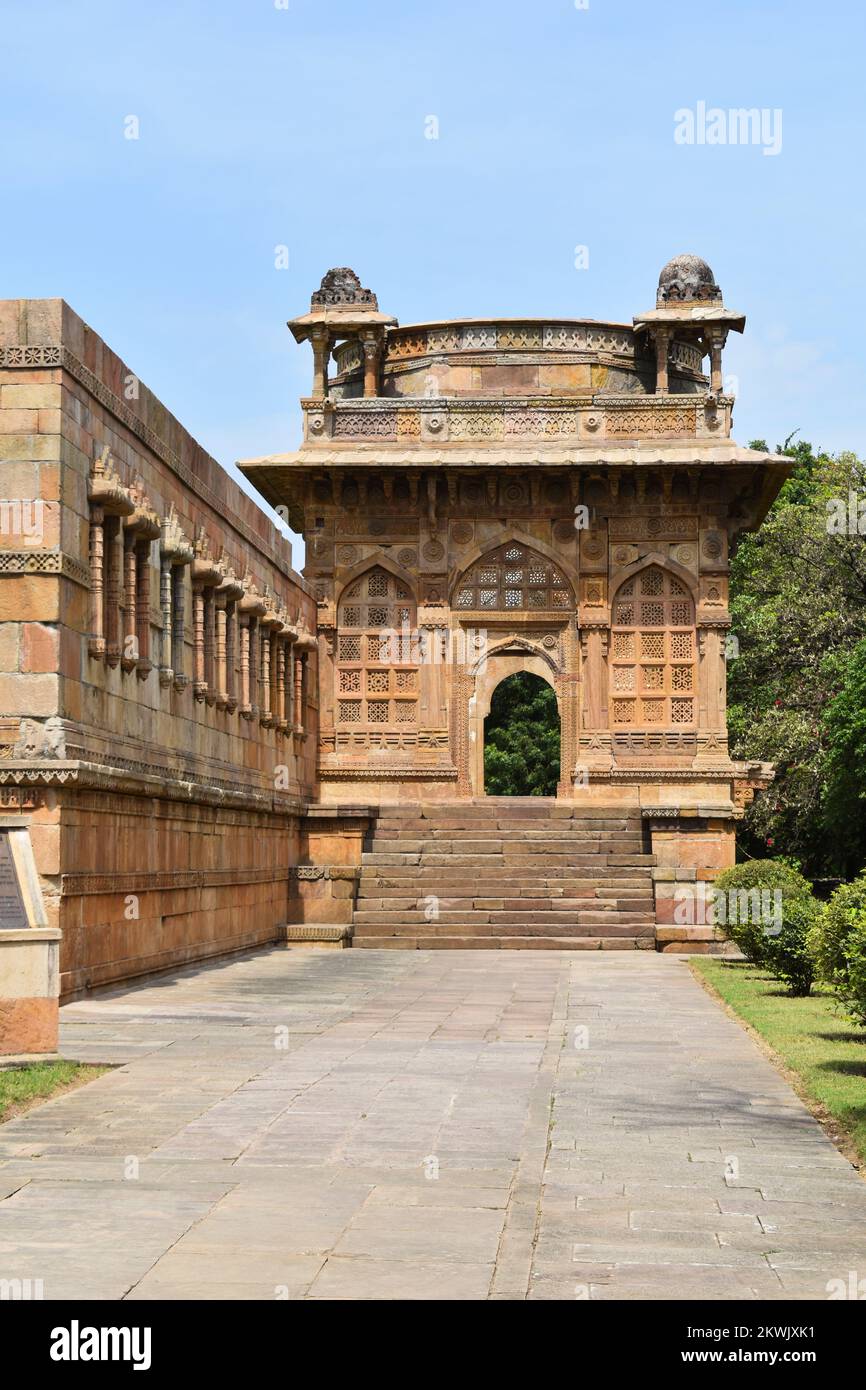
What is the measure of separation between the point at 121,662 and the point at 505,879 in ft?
29.5

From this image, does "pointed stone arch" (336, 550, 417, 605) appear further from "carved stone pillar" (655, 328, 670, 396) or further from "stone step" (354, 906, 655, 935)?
"stone step" (354, 906, 655, 935)

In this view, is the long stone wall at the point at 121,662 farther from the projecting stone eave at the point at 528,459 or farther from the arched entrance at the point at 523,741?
the arched entrance at the point at 523,741

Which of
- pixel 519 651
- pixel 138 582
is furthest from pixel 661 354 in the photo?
pixel 138 582

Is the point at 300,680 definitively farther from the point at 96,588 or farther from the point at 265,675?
the point at 96,588

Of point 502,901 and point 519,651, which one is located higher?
point 519,651

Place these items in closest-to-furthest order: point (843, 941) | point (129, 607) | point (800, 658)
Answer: point (843, 941) → point (129, 607) → point (800, 658)

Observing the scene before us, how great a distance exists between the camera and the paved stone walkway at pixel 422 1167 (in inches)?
199


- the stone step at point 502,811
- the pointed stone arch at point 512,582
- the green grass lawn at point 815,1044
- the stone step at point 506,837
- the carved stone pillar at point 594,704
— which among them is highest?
the pointed stone arch at point 512,582

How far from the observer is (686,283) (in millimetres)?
25891

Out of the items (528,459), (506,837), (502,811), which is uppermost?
(528,459)

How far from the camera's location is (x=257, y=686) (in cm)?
2098

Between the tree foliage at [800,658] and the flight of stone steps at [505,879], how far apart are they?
21.0ft

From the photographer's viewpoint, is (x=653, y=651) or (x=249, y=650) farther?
(x=653, y=651)

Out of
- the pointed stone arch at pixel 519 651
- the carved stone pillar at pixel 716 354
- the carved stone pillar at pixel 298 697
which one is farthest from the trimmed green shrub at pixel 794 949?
the carved stone pillar at pixel 716 354
